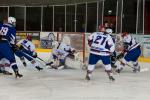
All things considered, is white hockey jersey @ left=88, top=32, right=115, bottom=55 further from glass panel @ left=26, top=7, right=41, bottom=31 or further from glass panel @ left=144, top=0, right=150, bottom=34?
glass panel @ left=26, top=7, right=41, bottom=31

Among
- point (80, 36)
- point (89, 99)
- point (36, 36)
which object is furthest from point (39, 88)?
point (36, 36)

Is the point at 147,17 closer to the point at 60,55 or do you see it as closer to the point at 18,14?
the point at 18,14

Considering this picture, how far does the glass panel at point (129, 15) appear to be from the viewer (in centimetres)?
2039

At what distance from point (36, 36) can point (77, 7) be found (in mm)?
3194

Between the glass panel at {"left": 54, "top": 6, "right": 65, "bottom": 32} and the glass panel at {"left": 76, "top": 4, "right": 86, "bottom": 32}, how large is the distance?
3.00 feet

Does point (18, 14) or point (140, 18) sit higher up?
point (18, 14)

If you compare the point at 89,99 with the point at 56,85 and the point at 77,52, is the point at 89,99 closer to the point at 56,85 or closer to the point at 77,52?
the point at 56,85

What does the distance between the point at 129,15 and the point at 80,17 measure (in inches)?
123

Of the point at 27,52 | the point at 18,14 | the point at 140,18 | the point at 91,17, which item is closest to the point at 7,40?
the point at 27,52

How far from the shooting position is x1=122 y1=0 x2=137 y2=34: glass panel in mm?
20391

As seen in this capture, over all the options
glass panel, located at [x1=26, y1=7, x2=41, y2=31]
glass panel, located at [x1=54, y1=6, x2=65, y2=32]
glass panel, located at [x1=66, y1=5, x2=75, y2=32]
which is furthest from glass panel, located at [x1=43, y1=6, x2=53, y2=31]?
glass panel, located at [x1=66, y1=5, x2=75, y2=32]

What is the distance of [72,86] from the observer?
8.88 m

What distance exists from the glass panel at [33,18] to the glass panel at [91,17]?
297cm

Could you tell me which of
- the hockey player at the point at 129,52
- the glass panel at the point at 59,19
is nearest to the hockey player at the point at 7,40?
the hockey player at the point at 129,52
